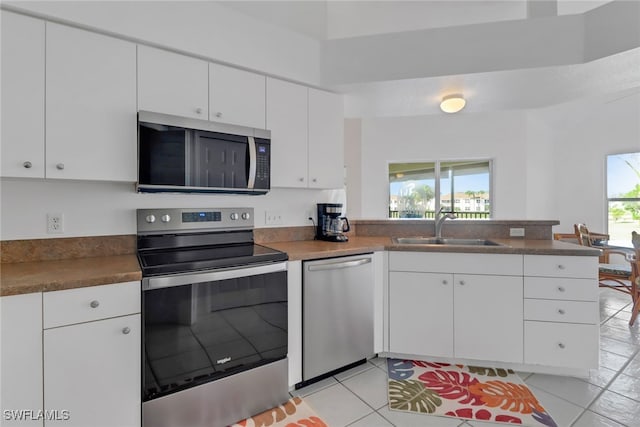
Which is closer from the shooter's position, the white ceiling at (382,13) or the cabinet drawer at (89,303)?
the cabinet drawer at (89,303)

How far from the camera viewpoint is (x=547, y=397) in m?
1.91

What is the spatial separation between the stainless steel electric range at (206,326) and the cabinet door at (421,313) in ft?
2.98

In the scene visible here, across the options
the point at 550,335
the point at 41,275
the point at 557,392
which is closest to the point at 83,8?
the point at 41,275

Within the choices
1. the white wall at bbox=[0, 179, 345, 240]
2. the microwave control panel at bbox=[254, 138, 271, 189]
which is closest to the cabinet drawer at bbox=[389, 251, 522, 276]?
the microwave control panel at bbox=[254, 138, 271, 189]

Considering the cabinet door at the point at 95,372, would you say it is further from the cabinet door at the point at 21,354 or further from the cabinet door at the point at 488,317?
the cabinet door at the point at 488,317

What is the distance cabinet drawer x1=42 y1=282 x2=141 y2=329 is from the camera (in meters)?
1.25

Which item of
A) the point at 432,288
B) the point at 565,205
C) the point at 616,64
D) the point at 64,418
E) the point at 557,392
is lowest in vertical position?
the point at 557,392

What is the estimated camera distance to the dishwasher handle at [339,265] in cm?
198

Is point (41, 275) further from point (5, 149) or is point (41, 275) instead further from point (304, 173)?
point (304, 173)

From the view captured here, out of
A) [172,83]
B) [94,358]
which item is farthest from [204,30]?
[94,358]

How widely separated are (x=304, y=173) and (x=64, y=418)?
1.87 m

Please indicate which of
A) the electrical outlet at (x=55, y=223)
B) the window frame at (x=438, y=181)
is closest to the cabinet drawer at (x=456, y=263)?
the electrical outlet at (x=55, y=223)

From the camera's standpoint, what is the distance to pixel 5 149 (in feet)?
4.68

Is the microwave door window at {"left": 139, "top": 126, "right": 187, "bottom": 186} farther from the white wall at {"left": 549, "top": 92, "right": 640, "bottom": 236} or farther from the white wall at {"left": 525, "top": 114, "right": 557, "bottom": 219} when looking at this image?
the white wall at {"left": 549, "top": 92, "right": 640, "bottom": 236}
